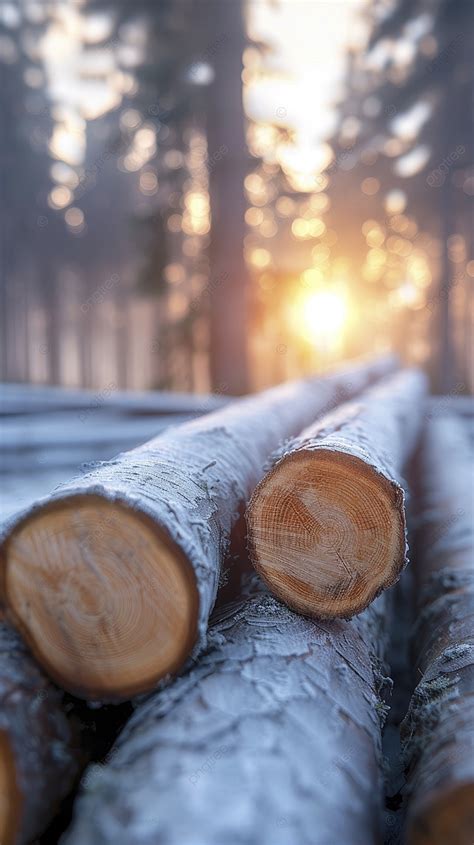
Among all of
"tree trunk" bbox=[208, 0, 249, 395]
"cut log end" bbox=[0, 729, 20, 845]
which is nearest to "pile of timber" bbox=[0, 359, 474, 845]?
"cut log end" bbox=[0, 729, 20, 845]

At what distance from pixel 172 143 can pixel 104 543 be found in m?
9.87

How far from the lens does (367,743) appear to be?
1.60 m

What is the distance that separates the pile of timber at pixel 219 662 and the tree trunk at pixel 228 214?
24.5ft

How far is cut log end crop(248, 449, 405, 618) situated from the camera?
1.84m

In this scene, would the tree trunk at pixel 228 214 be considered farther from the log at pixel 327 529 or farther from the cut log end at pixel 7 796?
the cut log end at pixel 7 796

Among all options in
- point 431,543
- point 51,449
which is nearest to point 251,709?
point 431,543

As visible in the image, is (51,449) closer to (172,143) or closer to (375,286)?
(172,143)

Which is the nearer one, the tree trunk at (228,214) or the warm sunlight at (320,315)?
the tree trunk at (228,214)

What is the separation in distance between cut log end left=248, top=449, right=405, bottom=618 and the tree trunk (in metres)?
7.68

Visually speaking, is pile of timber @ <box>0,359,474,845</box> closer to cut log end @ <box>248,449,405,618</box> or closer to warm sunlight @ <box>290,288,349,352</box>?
cut log end @ <box>248,449,405,618</box>

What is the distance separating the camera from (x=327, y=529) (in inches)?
73.2

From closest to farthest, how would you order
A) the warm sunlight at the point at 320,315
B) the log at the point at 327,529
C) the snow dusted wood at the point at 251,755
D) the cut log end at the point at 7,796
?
the snow dusted wood at the point at 251,755, the cut log end at the point at 7,796, the log at the point at 327,529, the warm sunlight at the point at 320,315

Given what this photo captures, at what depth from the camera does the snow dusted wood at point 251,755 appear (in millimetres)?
1244

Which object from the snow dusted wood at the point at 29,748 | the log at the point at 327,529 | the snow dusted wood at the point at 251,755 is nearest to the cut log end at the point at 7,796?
the snow dusted wood at the point at 29,748
